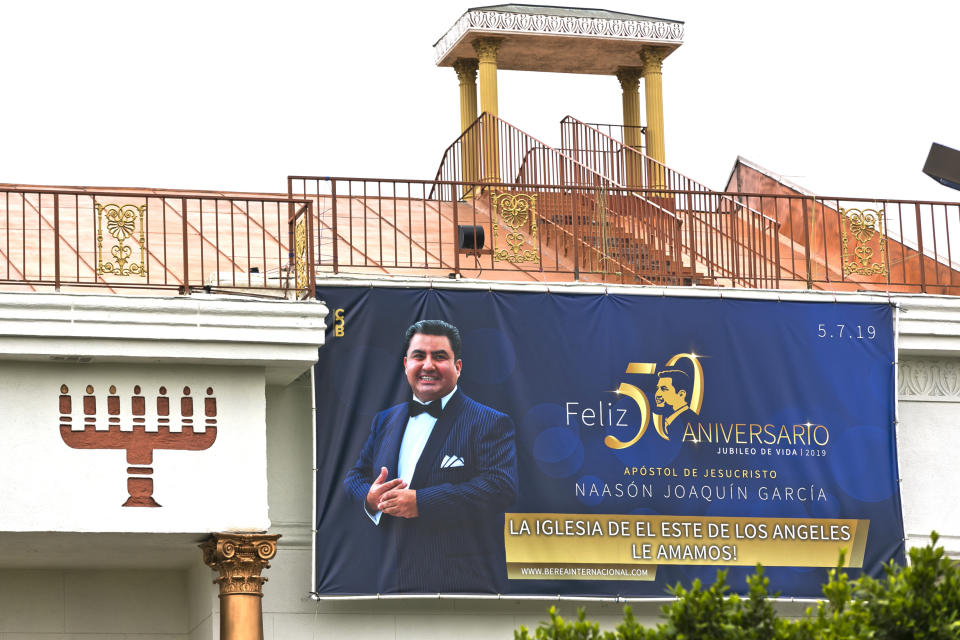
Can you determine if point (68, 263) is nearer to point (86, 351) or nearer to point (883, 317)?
point (86, 351)

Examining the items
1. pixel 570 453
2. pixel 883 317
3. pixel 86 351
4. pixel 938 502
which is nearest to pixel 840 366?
pixel 883 317

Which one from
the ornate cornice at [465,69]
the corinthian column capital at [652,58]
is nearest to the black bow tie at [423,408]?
the ornate cornice at [465,69]

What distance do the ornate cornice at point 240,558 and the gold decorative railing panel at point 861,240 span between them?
611 centimetres

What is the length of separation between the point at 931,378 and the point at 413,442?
4.89m

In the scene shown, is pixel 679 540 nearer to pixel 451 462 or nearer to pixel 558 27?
pixel 451 462

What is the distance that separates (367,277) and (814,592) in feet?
15.1

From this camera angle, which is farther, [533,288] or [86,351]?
[533,288]

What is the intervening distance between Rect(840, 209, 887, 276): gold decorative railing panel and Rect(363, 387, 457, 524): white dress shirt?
437 centimetres

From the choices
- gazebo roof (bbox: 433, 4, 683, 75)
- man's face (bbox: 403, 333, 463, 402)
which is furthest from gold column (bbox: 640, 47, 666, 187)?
man's face (bbox: 403, 333, 463, 402)

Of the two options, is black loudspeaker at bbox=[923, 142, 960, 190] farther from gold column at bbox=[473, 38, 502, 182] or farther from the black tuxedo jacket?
gold column at bbox=[473, 38, 502, 182]

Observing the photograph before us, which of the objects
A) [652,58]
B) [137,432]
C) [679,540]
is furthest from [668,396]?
[652,58]

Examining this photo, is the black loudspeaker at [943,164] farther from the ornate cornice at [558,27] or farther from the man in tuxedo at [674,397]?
the ornate cornice at [558,27]

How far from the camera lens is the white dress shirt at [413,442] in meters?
14.2

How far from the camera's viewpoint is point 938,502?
15.6 metres
